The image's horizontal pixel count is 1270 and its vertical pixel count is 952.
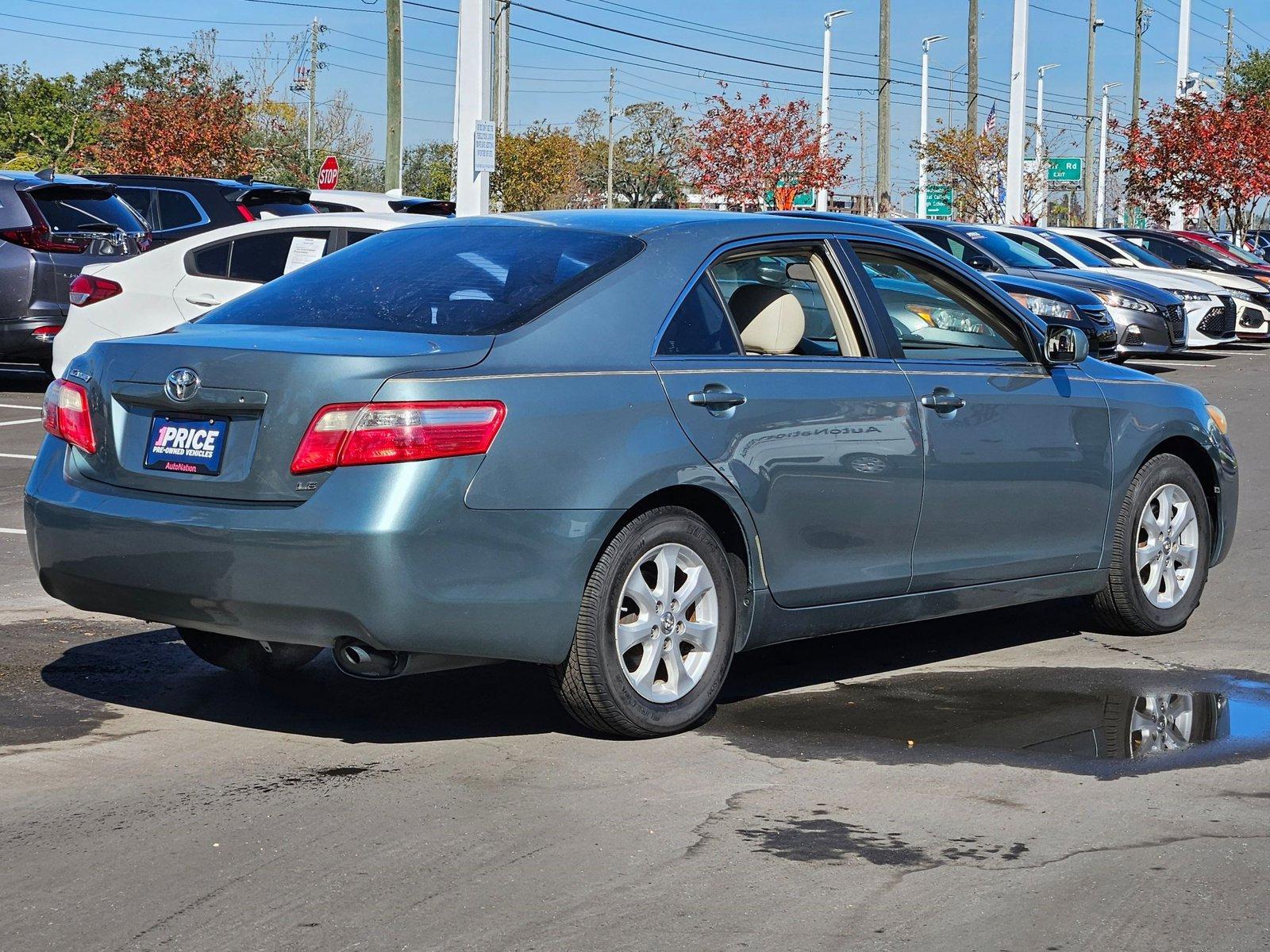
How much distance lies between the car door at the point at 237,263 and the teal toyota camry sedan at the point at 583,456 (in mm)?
7182

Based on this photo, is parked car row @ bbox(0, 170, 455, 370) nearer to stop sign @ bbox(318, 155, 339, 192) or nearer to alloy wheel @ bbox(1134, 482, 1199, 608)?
alloy wheel @ bbox(1134, 482, 1199, 608)

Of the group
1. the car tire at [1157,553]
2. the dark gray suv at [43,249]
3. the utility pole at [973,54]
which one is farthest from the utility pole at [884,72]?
the car tire at [1157,553]

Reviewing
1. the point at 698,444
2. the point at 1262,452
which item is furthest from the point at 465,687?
the point at 1262,452

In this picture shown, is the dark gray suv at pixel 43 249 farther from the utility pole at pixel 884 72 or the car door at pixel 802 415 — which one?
the utility pole at pixel 884 72

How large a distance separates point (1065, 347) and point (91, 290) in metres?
8.96

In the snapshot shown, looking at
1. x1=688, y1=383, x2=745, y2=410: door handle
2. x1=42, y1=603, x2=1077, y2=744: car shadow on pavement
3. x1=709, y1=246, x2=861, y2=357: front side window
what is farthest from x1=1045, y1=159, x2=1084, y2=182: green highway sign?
x1=688, y1=383, x2=745, y2=410: door handle

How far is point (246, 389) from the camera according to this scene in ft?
16.2

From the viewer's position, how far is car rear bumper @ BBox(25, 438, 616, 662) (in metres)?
4.75

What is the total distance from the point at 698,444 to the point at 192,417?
4.76 ft

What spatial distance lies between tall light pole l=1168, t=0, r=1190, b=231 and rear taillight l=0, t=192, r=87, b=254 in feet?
128

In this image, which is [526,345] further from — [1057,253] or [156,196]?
[1057,253]

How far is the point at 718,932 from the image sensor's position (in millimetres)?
3748

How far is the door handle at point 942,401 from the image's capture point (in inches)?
240

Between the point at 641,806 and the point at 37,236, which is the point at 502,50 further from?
the point at 641,806
